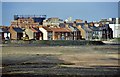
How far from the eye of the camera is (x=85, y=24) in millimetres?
111062

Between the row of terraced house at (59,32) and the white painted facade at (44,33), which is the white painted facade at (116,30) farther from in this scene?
the white painted facade at (44,33)

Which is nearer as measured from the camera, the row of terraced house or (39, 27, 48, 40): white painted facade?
the row of terraced house

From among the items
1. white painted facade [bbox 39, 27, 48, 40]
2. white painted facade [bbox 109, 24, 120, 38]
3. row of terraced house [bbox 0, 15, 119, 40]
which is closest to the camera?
row of terraced house [bbox 0, 15, 119, 40]

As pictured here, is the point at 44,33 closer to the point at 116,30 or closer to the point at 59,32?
the point at 59,32

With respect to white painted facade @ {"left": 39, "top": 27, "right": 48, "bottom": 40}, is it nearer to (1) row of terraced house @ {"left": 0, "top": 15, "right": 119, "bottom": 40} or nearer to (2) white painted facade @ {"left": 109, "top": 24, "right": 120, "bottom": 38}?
(1) row of terraced house @ {"left": 0, "top": 15, "right": 119, "bottom": 40}

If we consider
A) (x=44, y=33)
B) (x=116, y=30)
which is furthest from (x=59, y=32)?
(x=116, y=30)

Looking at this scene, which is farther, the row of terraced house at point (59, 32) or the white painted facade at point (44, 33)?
the white painted facade at point (44, 33)

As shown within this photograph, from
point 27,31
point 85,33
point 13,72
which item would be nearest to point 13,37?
point 27,31

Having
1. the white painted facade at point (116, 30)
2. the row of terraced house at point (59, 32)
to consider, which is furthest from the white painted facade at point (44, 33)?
the white painted facade at point (116, 30)

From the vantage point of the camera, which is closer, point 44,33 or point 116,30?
point 44,33

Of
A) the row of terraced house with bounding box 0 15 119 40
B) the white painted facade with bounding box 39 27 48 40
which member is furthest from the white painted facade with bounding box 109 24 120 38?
the white painted facade with bounding box 39 27 48 40

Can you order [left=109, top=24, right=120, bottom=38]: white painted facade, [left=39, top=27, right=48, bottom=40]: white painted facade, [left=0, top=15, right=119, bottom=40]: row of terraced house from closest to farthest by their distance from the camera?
[left=0, top=15, right=119, bottom=40]: row of terraced house
[left=39, top=27, right=48, bottom=40]: white painted facade
[left=109, top=24, right=120, bottom=38]: white painted facade

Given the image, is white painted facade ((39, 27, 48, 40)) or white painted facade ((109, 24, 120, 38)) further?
white painted facade ((109, 24, 120, 38))

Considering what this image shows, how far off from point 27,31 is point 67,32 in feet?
40.9
